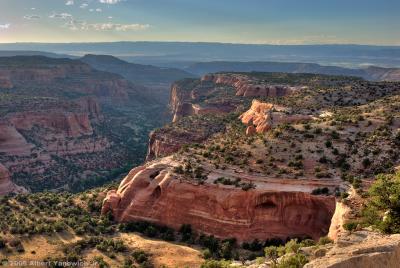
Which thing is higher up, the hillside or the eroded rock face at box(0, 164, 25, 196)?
the hillside

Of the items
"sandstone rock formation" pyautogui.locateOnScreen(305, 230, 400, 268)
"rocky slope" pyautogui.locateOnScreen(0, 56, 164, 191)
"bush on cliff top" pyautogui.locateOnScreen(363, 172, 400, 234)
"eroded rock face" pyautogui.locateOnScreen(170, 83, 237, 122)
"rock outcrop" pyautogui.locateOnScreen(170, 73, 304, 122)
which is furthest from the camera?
"eroded rock face" pyautogui.locateOnScreen(170, 83, 237, 122)

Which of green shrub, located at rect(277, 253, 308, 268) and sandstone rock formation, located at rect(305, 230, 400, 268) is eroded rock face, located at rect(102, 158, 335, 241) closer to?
green shrub, located at rect(277, 253, 308, 268)

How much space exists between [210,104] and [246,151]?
66.5m

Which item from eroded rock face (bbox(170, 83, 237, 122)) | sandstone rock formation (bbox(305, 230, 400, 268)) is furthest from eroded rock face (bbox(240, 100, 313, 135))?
sandstone rock formation (bbox(305, 230, 400, 268))

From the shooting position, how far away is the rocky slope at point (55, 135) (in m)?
95.2

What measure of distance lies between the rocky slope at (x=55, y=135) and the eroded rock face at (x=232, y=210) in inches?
1848

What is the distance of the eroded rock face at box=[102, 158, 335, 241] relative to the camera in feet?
144

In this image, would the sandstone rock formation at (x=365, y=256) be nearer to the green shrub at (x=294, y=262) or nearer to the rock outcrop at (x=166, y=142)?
the green shrub at (x=294, y=262)

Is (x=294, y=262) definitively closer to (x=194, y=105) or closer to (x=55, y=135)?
(x=55, y=135)

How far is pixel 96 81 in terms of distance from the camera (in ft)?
648

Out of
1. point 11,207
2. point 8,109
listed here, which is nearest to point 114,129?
point 8,109

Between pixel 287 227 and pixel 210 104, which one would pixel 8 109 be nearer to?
pixel 210 104

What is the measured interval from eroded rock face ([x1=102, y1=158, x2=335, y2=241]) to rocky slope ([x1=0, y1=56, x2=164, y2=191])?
1848 inches

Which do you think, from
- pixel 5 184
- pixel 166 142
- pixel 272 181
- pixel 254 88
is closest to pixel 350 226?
pixel 272 181
